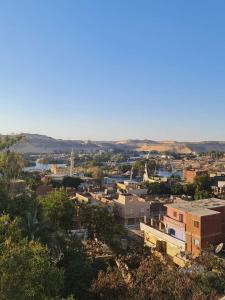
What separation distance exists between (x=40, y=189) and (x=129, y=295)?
21.4 m

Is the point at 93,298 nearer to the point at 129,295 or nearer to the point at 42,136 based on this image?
the point at 129,295

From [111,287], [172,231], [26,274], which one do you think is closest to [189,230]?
[172,231]

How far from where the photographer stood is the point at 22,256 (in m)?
5.65

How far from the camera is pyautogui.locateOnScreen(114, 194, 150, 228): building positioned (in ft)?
72.6

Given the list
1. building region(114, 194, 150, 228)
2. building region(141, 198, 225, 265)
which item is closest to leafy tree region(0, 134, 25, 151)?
building region(141, 198, 225, 265)

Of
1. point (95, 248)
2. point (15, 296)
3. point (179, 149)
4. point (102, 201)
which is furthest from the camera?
point (179, 149)

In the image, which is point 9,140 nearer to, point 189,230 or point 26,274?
point 189,230

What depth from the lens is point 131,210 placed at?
22.3 meters

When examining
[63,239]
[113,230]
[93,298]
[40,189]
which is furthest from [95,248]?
[40,189]

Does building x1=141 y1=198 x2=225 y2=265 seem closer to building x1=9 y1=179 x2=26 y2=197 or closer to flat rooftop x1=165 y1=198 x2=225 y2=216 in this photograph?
flat rooftop x1=165 y1=198 x2=225 y2=216

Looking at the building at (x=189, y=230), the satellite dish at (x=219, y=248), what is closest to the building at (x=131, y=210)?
the building at (x=189, y=230)

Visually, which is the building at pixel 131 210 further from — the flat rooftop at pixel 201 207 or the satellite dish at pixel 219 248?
the satellite dish at pixel 219 248

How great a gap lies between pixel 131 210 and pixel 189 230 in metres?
7.16

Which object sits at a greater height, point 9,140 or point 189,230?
point 9,140
